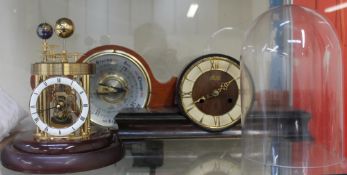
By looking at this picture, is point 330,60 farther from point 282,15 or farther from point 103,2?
point 103,2

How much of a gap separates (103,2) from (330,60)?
1.77 ft

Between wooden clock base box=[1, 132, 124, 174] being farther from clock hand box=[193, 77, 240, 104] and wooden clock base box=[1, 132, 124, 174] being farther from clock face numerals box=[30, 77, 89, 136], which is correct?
clock hand box=[193, 77, 240, 104]

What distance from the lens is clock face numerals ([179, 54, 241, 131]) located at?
80cm

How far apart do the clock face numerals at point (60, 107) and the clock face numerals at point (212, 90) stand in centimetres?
21

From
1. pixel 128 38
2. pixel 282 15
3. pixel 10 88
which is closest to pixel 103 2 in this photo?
Result: pixel 128 38

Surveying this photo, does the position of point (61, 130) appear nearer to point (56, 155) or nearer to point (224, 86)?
point (56, 155)

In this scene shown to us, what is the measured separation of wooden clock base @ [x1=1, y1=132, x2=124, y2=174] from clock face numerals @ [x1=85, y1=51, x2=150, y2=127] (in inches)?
6.9

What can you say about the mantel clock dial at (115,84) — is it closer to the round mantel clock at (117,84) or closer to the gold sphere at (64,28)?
the round mantel clock at (117,84)

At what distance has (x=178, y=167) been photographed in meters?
Answer: 0.69

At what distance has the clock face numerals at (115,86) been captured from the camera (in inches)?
33.7

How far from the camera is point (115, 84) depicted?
859 millimetres

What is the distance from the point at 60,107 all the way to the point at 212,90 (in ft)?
1.00

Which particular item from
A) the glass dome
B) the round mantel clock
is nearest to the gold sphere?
the round mantel clock

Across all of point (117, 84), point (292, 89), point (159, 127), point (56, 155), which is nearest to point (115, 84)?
point (117, 84)
